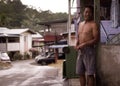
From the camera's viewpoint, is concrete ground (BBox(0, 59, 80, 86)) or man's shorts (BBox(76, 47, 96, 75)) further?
concrete ground (BBox(0, 59, 80, 86))

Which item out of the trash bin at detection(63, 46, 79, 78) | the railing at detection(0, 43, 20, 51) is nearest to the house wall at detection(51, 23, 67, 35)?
the railing at detection(0, 43, 20, 51)

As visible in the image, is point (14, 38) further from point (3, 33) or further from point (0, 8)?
point (0, 8)

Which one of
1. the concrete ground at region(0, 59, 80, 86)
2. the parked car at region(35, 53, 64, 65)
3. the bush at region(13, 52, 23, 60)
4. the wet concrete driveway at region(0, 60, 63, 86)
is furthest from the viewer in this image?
the bush at region(13, 52, 23, 60)

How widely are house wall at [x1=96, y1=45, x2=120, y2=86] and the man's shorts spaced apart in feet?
1.52

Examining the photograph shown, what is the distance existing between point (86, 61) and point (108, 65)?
709 mm

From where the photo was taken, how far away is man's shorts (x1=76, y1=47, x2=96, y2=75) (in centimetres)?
658

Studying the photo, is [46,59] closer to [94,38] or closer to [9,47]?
[9,47]

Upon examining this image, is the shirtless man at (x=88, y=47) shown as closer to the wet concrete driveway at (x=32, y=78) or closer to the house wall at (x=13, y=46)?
the wet concrete driveway at (x=32, y=78)

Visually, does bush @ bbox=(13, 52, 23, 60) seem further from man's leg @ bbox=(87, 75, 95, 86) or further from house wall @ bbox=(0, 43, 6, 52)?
man's leg @ bbox=(87, 75, 95, 86)

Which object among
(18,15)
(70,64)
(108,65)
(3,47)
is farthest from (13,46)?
(108,65)

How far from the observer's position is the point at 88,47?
263 inches

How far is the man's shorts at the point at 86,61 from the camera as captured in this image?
6582 mm

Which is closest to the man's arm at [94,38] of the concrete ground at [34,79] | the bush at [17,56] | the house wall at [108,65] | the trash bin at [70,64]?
the house wall at [108,65]

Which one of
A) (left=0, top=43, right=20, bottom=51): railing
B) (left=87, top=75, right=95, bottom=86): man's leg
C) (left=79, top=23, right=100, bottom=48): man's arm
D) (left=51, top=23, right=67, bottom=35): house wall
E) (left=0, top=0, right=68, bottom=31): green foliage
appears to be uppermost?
(left=0, top=0, right=68, bottom=31): green foliage
